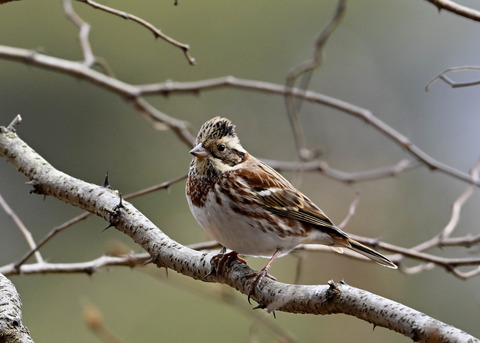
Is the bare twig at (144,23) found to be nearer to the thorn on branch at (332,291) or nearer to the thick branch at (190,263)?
the thick branch at (190,263)

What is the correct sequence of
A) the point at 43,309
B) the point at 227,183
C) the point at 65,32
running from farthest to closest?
the point at 65,32 < the point at 43,309 < the point at 227,183

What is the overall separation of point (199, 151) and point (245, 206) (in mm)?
399

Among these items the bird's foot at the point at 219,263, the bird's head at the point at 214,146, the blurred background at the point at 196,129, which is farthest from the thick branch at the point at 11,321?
the blurred background at the point at 196,129

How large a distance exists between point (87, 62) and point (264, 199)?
1606mm

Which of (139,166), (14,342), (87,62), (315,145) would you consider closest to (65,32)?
(139,166)

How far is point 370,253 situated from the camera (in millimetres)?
3994

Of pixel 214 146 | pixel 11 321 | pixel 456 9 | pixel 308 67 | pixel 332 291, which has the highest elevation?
pixel 308 67

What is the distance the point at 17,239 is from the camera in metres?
11.0

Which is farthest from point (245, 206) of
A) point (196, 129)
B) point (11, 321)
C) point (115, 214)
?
point (196, 129)

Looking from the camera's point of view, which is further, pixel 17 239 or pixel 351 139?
pixel 351 139

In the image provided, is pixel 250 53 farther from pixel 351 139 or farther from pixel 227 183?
pixel 227 183

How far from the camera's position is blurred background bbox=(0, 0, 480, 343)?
379 inches

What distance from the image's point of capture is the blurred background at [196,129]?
962 centimetres

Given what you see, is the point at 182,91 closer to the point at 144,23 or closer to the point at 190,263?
the point at 144,23
